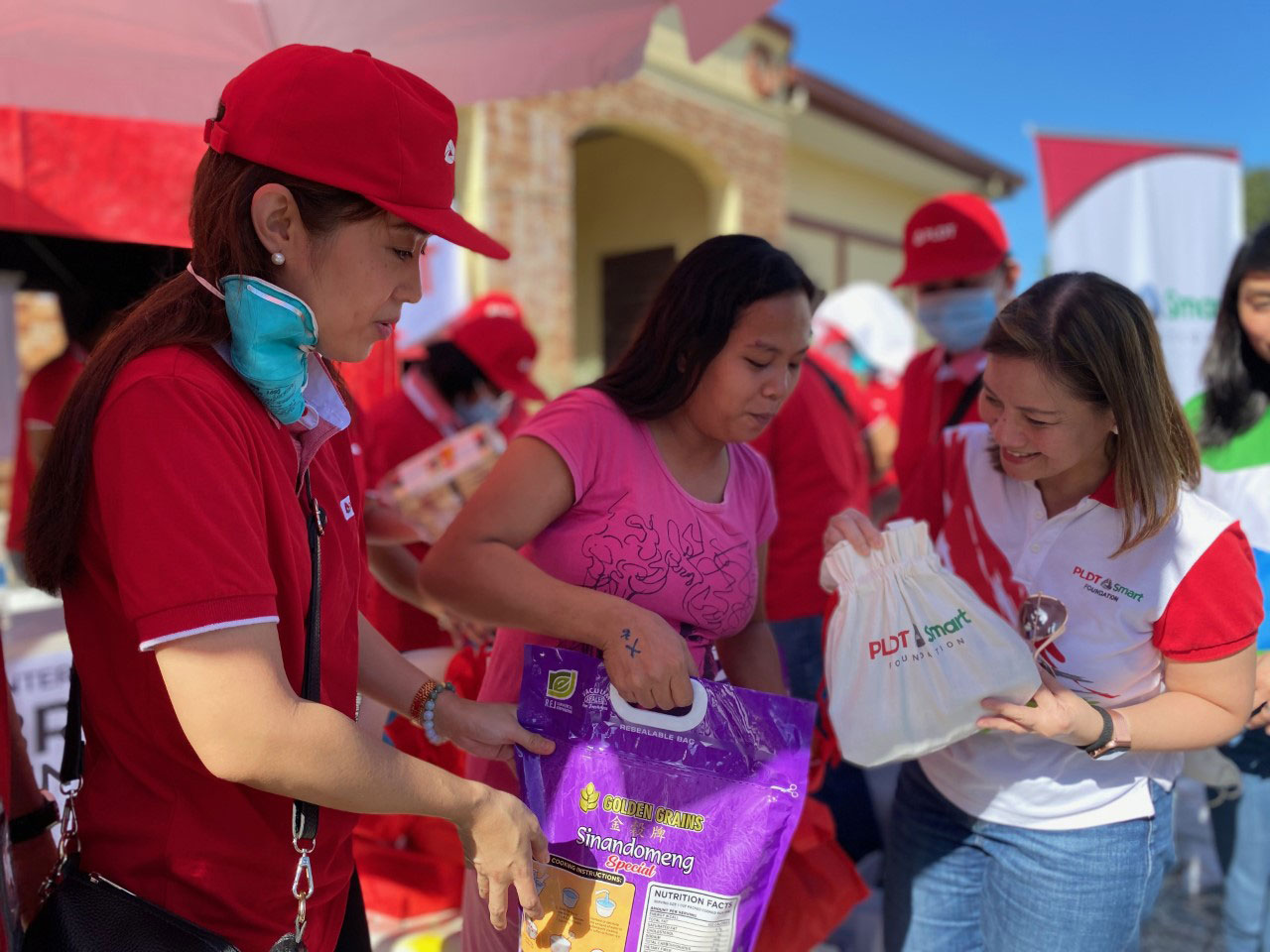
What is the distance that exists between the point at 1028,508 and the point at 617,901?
103 cm

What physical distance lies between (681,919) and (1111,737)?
768mm

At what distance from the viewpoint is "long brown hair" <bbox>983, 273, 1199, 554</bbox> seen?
5.17 ft

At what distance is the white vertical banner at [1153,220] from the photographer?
4.95 meters

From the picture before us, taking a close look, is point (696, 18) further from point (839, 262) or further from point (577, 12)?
point (839, 262)

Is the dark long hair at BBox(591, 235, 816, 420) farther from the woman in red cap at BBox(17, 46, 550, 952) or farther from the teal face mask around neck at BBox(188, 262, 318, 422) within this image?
the teal face mask around neck at BBox(188, 262, 318, 422)

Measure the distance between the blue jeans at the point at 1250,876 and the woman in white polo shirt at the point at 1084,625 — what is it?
3.01ft

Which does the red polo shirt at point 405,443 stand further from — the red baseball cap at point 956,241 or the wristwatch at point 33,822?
the red baseball cap at point 956,241

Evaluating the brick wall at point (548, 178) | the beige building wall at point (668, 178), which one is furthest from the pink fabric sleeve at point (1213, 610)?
the brick wall at point (548, 178)

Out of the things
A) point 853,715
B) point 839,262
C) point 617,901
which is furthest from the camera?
point 839,262

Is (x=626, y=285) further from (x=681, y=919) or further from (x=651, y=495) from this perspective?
(x=681, y=919)

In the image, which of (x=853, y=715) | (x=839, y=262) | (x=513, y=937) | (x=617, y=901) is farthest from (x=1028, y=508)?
(x=839, y=262)

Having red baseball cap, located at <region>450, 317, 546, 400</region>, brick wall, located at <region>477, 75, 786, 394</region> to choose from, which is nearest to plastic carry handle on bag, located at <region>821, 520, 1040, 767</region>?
red baseball cap, located at <region>450, 317, 546, 400</region>

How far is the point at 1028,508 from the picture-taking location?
1.77 meters

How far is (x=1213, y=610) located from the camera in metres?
1.53
